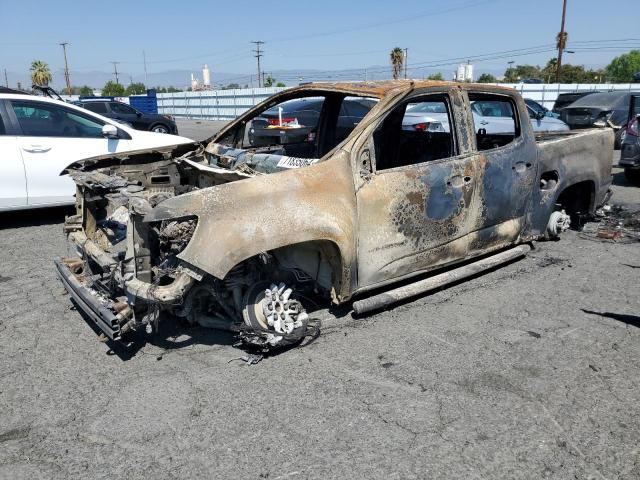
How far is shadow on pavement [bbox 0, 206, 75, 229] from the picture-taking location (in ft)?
22.9

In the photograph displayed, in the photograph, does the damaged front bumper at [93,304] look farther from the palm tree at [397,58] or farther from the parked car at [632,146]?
the palm tree at [397,58]

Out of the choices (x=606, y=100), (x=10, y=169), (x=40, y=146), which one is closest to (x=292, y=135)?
(x=40, y=146)

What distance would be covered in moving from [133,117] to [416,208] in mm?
18721

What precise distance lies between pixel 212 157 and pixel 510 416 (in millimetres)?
3254

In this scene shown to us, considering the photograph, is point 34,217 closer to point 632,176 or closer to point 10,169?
point 10,169

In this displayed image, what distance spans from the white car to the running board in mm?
3405

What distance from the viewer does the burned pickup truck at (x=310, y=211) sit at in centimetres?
316

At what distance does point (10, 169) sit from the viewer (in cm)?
633

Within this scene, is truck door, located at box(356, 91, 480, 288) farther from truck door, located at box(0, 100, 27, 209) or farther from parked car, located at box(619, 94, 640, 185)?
parked car, located at box(619, 94, 640, 185)

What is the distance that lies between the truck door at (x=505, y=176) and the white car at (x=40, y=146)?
11.3ft

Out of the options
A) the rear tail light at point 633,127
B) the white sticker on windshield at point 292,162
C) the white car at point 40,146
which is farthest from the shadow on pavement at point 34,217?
the rear tail light at point 633,127

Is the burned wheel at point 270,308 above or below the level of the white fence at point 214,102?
below

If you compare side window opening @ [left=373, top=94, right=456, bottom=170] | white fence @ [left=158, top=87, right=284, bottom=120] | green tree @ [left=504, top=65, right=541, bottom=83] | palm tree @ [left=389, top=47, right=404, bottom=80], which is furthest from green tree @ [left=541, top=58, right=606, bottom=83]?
side window opening @ [left=373, top=94, right=456, bottom=170]

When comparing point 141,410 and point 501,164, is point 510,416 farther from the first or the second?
point 501,164
